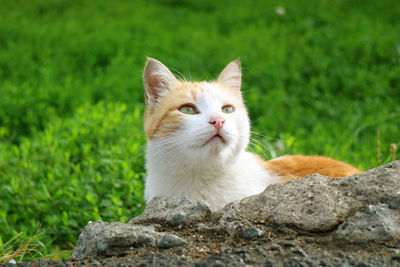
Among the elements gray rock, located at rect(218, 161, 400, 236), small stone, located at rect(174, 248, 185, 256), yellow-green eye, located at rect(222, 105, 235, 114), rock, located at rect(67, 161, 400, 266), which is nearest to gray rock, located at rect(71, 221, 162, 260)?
rock, located at rect(67, 161, 400, 266)

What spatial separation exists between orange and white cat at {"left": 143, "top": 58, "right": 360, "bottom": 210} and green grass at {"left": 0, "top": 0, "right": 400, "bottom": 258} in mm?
376

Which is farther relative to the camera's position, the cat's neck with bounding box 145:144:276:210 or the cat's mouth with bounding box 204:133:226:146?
the cat's neck with bounding box 145:144:276:210

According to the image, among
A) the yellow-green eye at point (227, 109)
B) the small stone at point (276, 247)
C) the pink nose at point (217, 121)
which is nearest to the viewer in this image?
the small stone at point (276, 247)

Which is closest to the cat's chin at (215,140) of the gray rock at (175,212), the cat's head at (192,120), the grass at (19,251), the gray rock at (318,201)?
the cat's head at (192,120)

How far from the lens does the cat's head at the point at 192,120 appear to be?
3.06m

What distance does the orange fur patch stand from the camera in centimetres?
357

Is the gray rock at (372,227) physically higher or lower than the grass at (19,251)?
higher

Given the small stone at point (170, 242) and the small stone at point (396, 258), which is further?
the small stone at point (170, 242)

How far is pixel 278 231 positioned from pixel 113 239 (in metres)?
0.84

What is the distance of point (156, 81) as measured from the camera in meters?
3.67

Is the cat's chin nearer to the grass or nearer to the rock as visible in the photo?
the rock

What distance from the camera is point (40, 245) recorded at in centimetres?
367

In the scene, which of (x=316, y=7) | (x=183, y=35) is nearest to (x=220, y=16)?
(x=183, y=35)

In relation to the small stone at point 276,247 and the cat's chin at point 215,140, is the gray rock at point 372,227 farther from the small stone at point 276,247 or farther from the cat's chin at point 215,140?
the cat's chin at point 215,140
